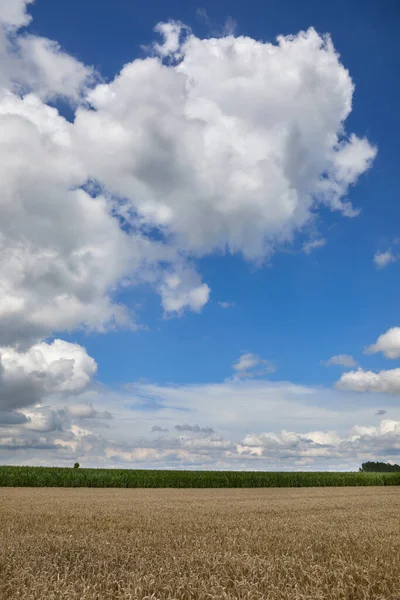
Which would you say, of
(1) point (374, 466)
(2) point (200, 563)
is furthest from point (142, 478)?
(1) point (374, 466)

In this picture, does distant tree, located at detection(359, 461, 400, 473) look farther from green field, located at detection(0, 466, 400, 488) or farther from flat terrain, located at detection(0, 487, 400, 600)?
flat terrain, located at detection(0, 487, 400, 600)

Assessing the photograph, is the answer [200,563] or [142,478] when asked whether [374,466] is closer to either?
[142,478]

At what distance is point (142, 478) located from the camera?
5684 centimetres

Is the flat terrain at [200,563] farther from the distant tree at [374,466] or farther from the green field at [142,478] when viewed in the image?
the distant tree at [374,466]

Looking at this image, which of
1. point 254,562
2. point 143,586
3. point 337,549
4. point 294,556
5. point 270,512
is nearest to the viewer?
point 143,586

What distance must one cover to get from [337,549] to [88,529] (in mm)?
6603

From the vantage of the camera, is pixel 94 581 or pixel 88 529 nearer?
pixel 94 581

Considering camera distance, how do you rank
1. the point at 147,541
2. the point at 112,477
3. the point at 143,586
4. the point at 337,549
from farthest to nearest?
the point at 112,477, the point at 147,541, the point at 337,549, the point at 143,586

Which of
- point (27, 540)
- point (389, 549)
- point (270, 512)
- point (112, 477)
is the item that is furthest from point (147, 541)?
point (112, 477)

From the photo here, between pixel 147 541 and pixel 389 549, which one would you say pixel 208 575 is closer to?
pixel 147 541

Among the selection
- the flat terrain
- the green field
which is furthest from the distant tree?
the flat terrain

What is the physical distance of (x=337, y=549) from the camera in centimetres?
903

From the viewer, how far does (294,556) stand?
27.7 feet

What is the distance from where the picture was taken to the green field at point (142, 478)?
55.4m
